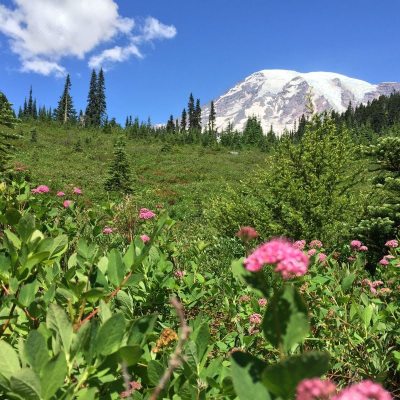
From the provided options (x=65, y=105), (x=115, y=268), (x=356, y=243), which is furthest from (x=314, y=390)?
(x=65, y=105)

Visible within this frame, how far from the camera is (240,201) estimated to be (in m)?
11.0

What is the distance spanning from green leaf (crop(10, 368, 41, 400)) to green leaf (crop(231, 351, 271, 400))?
35cm

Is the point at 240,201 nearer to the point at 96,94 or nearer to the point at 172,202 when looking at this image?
the point at 172,202

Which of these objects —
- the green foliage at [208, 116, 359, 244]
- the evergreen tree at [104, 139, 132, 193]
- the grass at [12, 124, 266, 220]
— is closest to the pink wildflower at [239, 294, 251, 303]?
the green foliage at [208, 116, 359, 244]

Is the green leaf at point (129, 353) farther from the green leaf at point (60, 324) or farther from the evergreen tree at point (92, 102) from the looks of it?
the evergreen tree at point (92, 102)

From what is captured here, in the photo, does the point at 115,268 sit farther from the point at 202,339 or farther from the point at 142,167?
the point at 142,167

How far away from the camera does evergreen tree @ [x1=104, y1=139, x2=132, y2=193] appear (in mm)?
31375

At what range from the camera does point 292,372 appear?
601 millimetres

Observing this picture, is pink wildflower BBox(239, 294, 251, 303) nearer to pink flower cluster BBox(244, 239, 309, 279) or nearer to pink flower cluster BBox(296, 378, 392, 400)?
pink flower cluster BBox(244, 239, 309, 279)

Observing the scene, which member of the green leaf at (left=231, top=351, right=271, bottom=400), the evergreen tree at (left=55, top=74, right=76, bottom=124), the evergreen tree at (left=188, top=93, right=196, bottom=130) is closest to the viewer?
the green leaf at (left=231, top=351, right=271, bottom=400)

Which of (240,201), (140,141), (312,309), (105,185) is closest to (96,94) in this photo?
(140,141)

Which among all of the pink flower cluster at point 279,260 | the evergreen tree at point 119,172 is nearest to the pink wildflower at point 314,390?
the pink flower cluster at point 279,260

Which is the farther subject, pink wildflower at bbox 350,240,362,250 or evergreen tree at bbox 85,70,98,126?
evergreen tree at bbox 85,70,98,126

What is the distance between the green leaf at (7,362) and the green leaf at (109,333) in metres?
0.17
